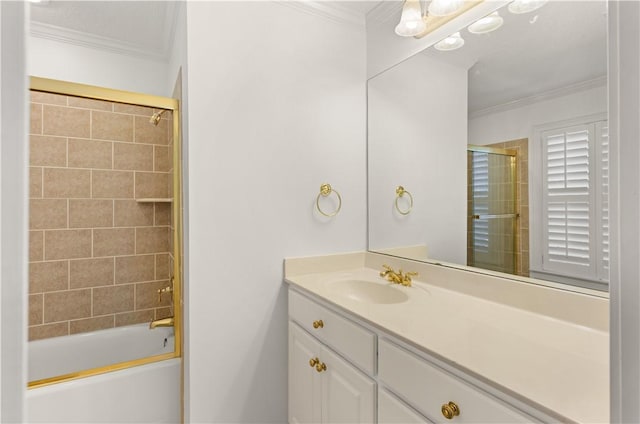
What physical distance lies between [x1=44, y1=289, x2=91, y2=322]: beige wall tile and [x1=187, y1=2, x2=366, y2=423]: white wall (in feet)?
4.09

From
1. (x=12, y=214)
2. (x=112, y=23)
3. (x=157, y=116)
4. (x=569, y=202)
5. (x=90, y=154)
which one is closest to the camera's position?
(x=12, y=214)

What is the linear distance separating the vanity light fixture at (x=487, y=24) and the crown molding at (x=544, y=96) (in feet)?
1.00

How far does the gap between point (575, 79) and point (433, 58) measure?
2.09 ft

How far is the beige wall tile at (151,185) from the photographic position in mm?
2326

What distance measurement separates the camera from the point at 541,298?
1.13 metres

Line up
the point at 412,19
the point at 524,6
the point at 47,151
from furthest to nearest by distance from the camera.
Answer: the point at 47,151 < the point at 412,19 < the point at 524,6

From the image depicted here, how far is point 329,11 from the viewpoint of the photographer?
1756 mm

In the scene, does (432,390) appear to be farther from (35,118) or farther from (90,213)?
(35,118)

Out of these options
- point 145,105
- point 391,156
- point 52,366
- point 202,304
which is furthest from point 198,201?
point 52,366

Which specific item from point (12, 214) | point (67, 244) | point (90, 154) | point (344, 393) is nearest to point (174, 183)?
point (90, 154)

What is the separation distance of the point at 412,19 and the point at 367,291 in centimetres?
131

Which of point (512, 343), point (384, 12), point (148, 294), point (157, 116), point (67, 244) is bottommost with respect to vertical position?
point (148, 294)

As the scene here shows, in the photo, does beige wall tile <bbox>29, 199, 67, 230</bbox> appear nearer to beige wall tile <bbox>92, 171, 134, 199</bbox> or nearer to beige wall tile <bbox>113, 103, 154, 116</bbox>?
beige wall tile <bbox>92, 171, 134, 199</bbox>

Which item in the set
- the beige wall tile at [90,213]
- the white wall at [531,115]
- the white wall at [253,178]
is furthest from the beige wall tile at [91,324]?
the white wall at [531,115]
